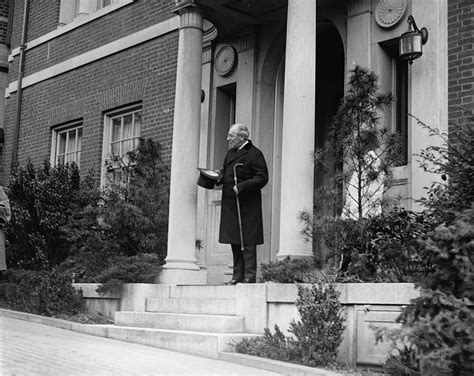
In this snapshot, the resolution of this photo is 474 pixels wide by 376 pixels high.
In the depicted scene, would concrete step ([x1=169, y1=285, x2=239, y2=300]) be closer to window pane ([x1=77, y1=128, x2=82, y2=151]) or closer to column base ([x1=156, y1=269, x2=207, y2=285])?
column base ([x1=156, y1=269, x2=207, y2=285])

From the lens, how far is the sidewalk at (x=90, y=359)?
5.98 m

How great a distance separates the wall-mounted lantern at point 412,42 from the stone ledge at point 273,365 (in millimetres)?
4042

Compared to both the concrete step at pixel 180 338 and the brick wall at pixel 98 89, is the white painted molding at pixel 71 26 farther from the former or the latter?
the concrete step at pixel 180 338

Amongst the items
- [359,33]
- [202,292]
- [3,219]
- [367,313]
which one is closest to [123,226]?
[3,219]

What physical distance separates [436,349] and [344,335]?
5.43 feet

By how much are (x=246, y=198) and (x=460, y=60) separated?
294cm

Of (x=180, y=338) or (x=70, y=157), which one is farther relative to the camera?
(x=70, y=157)

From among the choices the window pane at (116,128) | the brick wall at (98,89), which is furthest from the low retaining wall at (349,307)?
the window pane at (116,128)

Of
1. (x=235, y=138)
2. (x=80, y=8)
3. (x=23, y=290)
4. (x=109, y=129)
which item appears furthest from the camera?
(x=80, y=8)

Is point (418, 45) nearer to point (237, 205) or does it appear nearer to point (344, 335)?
point (237, 205)

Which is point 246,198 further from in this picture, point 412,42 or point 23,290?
point 23,290

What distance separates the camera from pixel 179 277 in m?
9.41

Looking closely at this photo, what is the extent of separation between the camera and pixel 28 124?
16.4m

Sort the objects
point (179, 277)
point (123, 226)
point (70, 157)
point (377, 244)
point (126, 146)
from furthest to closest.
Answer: point (70, 157) → point (126, 146) → point (123, 226) → point (179, 277) → point (377, 244)
